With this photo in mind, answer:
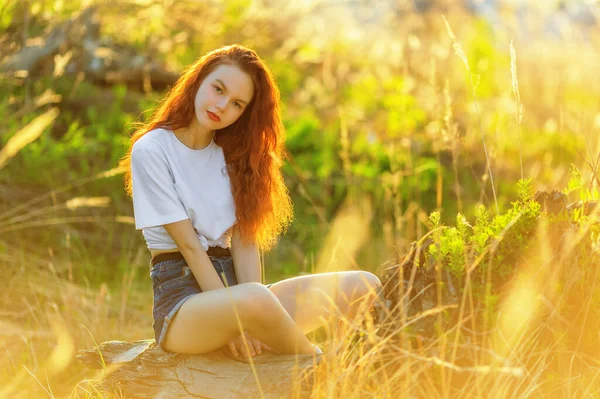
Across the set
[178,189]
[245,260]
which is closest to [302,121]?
[245,260]

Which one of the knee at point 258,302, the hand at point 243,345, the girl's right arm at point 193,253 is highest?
the girl's right arm at point 193,253

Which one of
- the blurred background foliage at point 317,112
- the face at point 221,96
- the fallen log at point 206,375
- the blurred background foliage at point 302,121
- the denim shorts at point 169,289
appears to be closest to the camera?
the fallen log at point 206,375

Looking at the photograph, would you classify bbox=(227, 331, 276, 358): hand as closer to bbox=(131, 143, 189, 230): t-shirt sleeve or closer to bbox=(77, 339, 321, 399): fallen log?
bbox=(77, 339, 321, 399): fallen log

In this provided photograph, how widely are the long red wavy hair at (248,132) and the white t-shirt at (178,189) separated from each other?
5 centimetres

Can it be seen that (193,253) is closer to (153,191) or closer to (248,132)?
(153,191)

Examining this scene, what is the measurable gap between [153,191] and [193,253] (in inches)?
9.3

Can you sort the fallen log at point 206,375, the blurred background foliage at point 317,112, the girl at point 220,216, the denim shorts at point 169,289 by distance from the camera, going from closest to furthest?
the fallen log at point 206,375, the girl at point 220,216, the denim shorts at point 169,289, the blurred background foliage at point 317,112

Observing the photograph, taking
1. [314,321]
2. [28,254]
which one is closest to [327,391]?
[314,321]

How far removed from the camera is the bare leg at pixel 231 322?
2240 mm

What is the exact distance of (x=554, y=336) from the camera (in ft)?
6.52

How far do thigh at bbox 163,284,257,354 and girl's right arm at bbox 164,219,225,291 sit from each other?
8cm

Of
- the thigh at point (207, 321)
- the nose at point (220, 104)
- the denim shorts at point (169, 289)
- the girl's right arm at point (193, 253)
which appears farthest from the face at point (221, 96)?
the thigh at point (207, 321)

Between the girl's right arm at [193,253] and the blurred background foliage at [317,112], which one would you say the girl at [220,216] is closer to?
the girl's right arm at [193,253]

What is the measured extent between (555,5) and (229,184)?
15.0 ft
